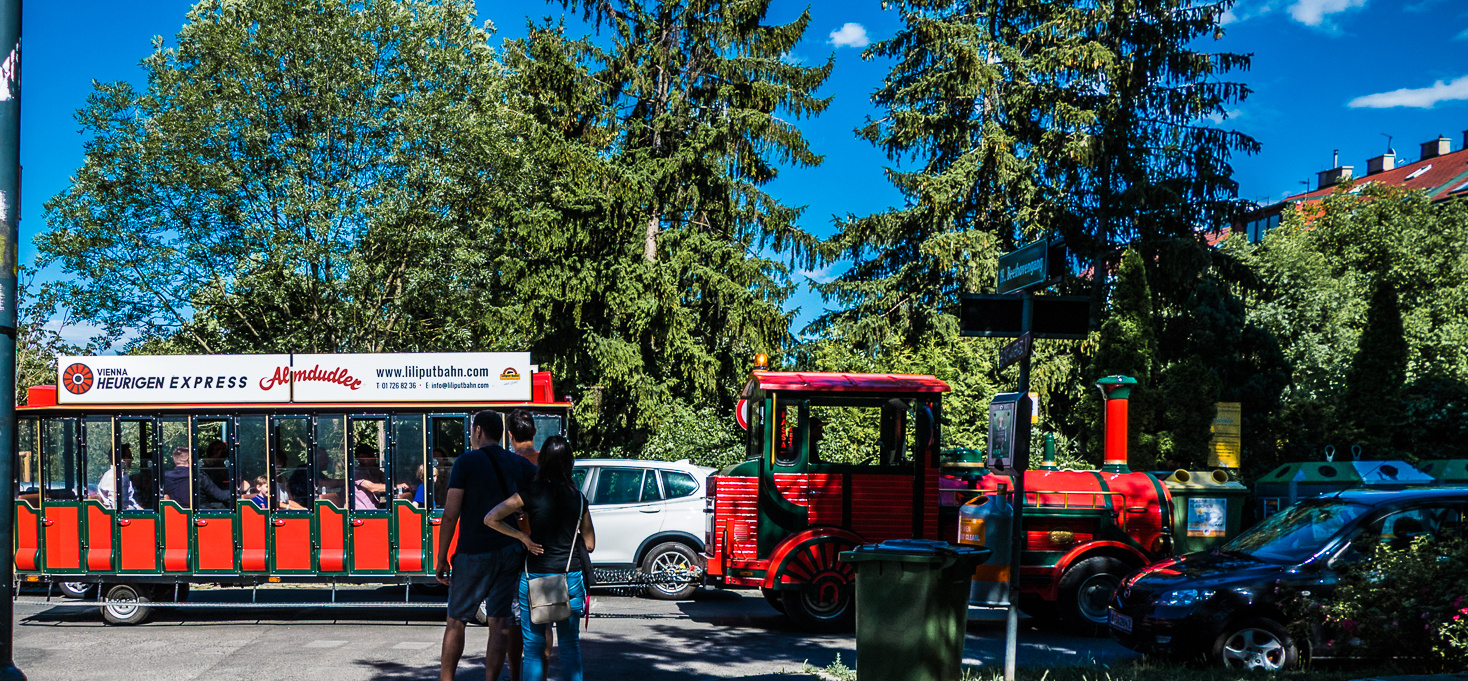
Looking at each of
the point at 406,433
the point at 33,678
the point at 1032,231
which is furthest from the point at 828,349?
the point at 33,678

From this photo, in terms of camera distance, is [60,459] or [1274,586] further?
[60,459]

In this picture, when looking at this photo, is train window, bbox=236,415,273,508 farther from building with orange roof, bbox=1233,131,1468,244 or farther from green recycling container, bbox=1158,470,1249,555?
building with orange roof, bbox=1233,131,1468,244

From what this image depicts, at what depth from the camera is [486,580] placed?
6574mm

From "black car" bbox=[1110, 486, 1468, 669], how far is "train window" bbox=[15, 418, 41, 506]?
10870 mm

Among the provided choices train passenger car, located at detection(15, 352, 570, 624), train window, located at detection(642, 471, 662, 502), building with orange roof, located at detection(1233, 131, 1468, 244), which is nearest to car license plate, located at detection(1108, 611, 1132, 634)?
train passenger car, located at detection(15, 352, 570, 624)

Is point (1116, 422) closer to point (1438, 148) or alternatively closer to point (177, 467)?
point (177, 467)

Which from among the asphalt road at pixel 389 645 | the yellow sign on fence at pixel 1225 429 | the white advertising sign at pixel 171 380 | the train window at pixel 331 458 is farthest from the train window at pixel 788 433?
the yellow sign on fence at pixel 1225 429

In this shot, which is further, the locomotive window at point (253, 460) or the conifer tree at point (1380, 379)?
the conifer tree at point (1380, 379)

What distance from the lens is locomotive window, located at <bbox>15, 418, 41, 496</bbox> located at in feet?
36.9

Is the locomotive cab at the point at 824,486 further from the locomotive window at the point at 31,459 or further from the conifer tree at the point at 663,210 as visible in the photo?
the conifer tree at the point at 663,210

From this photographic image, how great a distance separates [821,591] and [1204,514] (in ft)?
13.6

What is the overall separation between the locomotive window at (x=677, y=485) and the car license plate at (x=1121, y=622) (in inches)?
224

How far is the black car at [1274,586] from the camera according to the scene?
8219 millimetres

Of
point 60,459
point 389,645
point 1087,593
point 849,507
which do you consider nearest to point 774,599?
point 849,507
